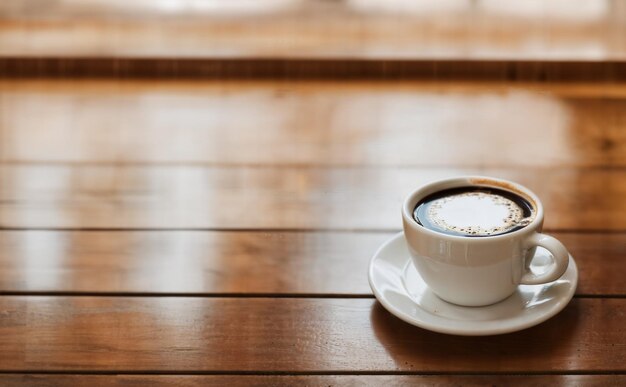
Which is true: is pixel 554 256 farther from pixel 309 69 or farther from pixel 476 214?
pixel 309 69

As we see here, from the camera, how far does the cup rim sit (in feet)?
2.11

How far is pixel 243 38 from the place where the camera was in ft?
4.79

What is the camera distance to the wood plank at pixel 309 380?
0.62 m

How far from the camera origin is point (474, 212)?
71 centimetres

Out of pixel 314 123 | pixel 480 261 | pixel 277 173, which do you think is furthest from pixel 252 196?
pixel 480 261

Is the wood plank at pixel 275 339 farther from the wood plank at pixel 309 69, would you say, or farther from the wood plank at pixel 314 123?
the wood plank at pixel 309 69

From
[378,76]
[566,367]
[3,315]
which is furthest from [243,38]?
[566,367]

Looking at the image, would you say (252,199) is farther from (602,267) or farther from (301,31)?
(301,31)

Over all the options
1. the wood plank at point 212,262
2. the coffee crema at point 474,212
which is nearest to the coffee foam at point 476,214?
the coffee crema at point 474,212

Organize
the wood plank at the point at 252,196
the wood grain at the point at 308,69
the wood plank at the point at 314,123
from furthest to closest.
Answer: the wood grain at the point at 308,69 → the wood plank at the point at 314,123 → the wood plank at the point at 252,196

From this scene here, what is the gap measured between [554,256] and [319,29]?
0.95 meters

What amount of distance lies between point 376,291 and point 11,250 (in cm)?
39

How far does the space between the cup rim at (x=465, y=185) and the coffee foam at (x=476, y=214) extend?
12mm

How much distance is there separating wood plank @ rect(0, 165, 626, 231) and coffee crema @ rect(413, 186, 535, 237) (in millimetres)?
128
